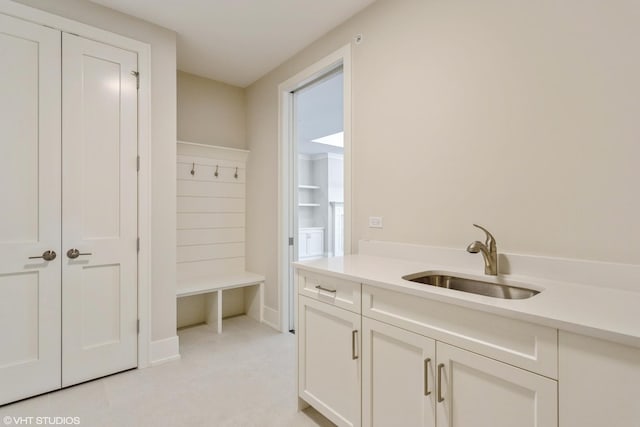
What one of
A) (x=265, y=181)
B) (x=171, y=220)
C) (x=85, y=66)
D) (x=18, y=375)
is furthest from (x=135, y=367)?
(x=85, y=66)

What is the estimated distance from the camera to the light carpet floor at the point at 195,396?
70.7 inches

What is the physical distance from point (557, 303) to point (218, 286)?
268cm

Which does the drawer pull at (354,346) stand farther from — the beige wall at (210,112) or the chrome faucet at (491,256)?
the beige wall at (210,112)

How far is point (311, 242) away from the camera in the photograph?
6.72 meters

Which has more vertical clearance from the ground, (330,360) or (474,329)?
(474,329)

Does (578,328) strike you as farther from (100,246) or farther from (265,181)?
(265,181)

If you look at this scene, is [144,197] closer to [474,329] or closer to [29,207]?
[29,207]

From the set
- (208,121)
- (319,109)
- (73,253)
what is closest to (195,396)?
(73,253)

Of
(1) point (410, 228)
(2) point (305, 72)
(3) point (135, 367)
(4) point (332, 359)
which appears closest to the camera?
(4) point (332, 359)

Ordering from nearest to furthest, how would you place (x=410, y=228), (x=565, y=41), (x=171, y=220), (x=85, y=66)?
(x=565, y=41)
(x=410, y=228)
(x=85, y=66)
(x=171, y=220)

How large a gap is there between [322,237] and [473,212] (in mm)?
5306

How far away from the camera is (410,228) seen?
1.96m

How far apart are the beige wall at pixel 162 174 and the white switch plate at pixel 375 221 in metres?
1.61

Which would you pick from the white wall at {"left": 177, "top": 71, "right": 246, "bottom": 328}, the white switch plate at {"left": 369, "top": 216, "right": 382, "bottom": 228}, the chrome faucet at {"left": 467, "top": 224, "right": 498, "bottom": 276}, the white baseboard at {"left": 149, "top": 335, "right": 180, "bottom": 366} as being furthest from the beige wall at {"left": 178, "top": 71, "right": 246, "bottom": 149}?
the chrome faucet at {"left": 467, "top": 224, "right": 498, "bottom": 276}
